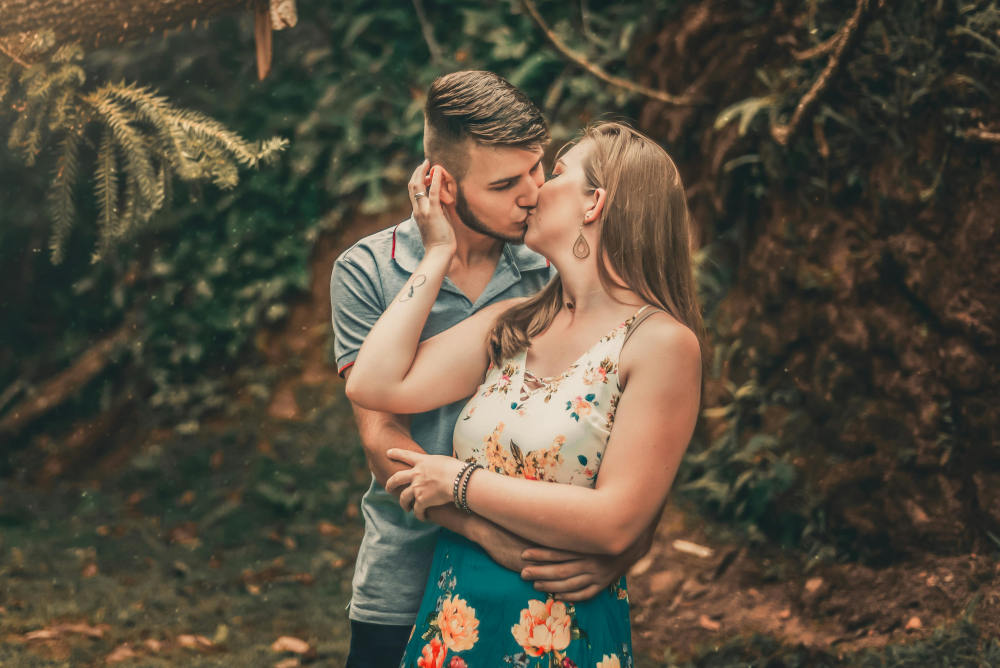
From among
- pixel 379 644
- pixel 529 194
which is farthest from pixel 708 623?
pixel 529 194

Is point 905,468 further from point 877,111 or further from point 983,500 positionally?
point 877,111

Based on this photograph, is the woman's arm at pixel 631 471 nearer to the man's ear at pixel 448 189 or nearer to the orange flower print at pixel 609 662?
the orange flower print at pixel 609 662

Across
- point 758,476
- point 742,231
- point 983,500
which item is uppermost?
point 742,231

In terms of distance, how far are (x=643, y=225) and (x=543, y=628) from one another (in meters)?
0.96

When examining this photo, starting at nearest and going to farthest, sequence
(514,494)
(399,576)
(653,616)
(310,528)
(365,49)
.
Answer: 1. (514,494)
2. (399,576)
3. (653,616)
4. (310,528)
5. (365,49)

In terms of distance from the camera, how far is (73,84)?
152 inches

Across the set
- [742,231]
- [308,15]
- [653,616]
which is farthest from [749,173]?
[308,15]

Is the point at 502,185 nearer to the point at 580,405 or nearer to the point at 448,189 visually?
the point at 448,189

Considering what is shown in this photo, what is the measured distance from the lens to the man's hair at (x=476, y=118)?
2430mm

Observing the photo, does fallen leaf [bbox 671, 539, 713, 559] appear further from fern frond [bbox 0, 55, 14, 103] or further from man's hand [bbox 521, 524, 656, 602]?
fern frond [bbox 0, 55, 14, 103]

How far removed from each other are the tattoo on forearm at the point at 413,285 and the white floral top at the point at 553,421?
0.32 metres

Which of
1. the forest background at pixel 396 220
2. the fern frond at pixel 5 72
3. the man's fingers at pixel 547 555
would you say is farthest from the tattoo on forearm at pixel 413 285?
the fern frond at pixel 5 72

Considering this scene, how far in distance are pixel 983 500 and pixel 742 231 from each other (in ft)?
5.97

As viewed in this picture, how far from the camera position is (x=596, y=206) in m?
2.21
